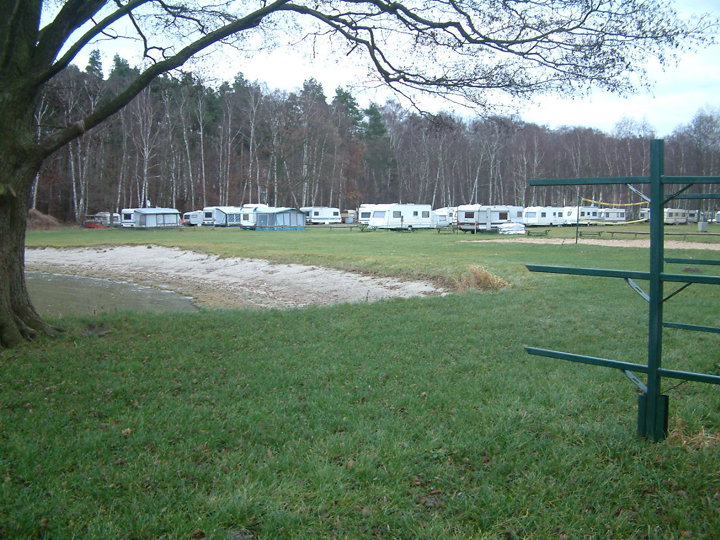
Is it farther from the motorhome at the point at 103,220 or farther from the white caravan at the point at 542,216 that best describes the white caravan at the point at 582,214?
the motorhome at the point at 103,220

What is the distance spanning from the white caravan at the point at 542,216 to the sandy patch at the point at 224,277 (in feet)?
116

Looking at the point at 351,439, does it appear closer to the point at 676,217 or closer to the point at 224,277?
the point at 224,277

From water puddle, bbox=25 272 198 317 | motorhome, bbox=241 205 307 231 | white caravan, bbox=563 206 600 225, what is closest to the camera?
water puddle, bbox=25 272 198 317

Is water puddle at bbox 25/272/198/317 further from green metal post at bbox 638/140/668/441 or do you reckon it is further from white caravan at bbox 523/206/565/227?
white caravan at bbox 523/206/565/227

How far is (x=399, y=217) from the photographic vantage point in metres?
48.6

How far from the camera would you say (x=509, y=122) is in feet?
27.2

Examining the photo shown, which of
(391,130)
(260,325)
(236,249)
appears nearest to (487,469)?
(260,325)

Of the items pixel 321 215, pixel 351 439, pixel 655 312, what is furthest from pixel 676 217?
pixel 351 439

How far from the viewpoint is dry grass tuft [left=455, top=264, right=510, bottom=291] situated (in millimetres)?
13375

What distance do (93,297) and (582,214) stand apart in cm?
5219

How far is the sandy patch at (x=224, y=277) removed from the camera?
15.4 meters

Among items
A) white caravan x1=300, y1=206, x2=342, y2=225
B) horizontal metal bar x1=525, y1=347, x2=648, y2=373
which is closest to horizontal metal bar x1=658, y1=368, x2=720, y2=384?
horizontal metal bar x1=525, y1=347, x2=648, y2=373

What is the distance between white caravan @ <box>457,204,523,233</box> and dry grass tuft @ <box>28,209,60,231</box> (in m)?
34.1

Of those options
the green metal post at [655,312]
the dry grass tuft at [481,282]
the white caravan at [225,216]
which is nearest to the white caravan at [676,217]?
the white caravan at [225,216]
